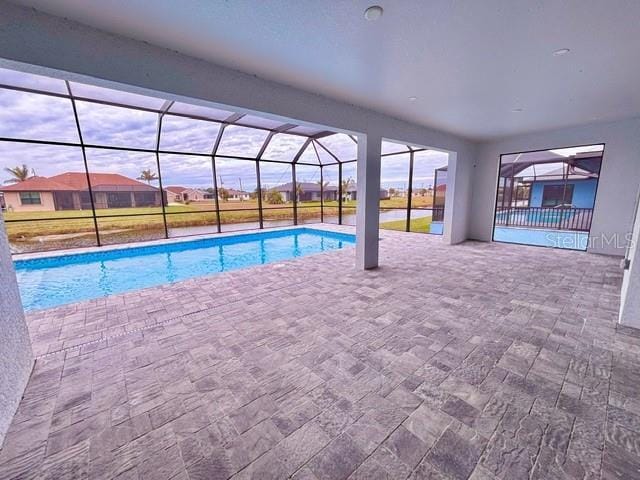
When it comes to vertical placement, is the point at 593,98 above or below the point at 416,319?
above

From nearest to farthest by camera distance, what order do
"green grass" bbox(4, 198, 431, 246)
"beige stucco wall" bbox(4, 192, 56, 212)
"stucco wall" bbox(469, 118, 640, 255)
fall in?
"stucco wall" bbox(469, 118, 640, 255) < "green grass" bbox(4, 198, 431, 246) < "beige stucco wall" bbox(4, 192, 56, 212)

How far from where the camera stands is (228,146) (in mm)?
7246

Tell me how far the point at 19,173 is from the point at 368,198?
40.5 ft

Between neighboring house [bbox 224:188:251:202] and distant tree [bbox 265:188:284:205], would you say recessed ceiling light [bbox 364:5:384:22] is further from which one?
distant tree [bbox 265:188:284:205]

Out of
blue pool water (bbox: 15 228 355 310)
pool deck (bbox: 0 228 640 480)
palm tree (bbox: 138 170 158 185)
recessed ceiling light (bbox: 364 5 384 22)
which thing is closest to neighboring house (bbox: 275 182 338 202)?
blue pool water (bbox: 15 228 355 310)

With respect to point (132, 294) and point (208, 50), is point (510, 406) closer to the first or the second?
point (208, 50)

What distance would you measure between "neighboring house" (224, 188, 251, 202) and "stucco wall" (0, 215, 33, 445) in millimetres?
8874

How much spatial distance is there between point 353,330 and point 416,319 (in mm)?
687

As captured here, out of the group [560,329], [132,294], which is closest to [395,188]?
[560,329]

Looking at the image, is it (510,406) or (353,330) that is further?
(353,330)

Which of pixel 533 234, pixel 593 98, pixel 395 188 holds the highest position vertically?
pixel 593 98

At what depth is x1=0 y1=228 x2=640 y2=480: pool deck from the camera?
1217mm

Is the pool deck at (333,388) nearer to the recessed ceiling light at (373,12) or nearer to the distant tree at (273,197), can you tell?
the recessed ceiling light at (373,12)

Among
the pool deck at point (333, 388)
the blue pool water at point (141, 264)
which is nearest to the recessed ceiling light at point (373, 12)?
the pool deck at point (333, 388)
